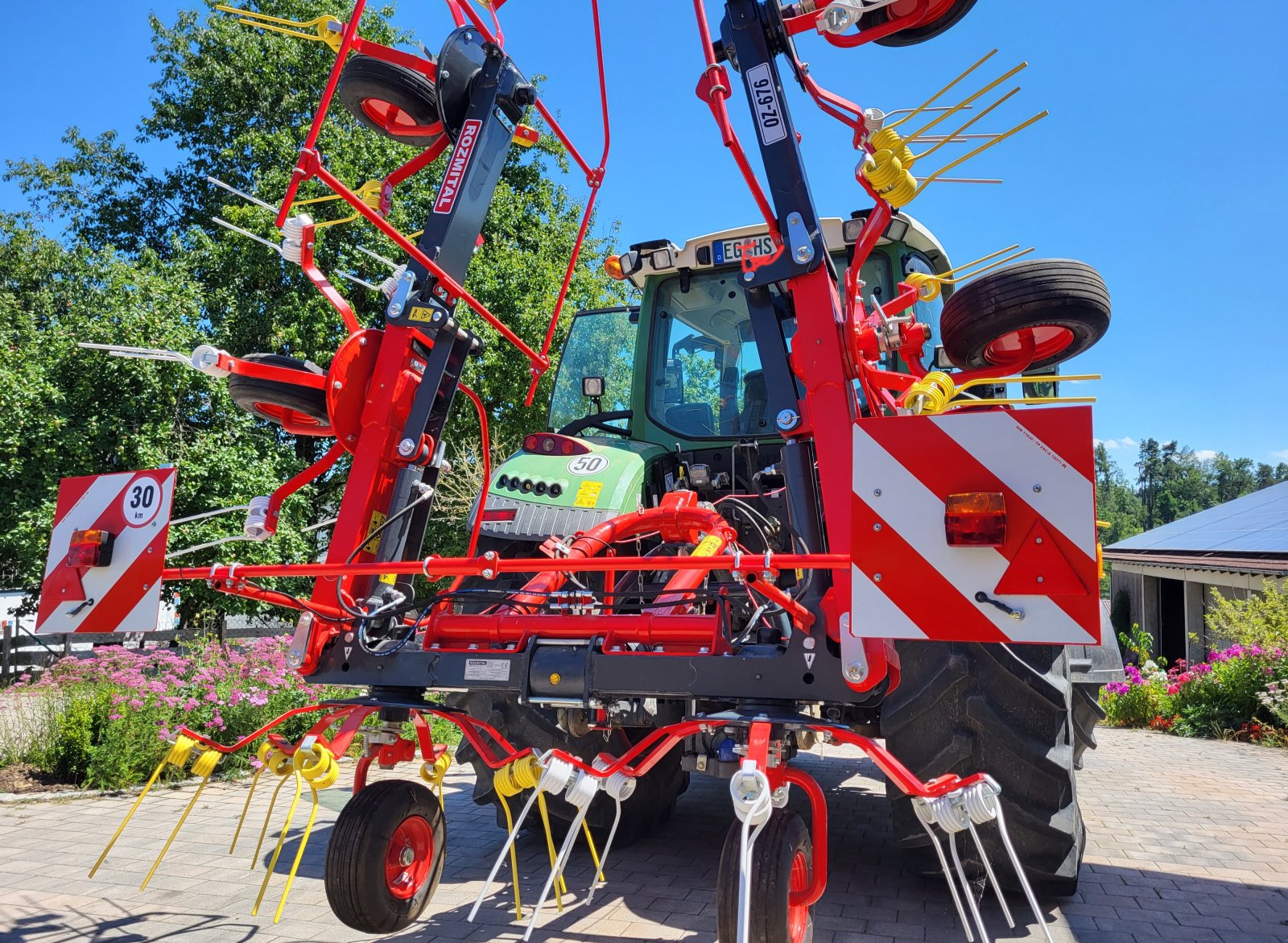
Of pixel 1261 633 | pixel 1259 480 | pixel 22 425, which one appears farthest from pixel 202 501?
pixel 1259 480

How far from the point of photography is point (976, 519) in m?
2.05

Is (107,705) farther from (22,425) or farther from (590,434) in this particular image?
(22,425)

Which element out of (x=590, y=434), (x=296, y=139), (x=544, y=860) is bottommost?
(x=544, y=860)

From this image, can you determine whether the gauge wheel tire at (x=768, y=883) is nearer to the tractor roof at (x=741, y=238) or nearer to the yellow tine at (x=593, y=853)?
the yellow tine at (x=593, y=853)

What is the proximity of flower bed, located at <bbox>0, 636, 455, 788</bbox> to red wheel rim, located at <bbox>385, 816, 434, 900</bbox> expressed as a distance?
8.21 feet

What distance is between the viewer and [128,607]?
2.93 metres

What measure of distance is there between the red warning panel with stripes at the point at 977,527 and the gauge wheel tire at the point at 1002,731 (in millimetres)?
1071

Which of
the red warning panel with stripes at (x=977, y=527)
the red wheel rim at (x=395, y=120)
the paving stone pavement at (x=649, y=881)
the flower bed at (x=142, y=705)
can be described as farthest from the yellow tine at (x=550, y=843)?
the red wheel rim at (x=395, y=120)

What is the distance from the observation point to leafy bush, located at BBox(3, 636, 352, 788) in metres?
5.68

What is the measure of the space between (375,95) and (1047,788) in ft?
11.9

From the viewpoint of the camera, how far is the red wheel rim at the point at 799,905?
2.30 meters

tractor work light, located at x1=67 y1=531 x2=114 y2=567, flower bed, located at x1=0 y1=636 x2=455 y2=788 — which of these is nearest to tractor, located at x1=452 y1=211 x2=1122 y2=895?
tractor work light, located at x1=67 y1=531 x2=114 y2=567

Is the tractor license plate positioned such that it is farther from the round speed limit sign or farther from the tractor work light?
the tractor work light

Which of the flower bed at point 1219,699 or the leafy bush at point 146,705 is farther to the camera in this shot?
the flower bed at point 1219,699
